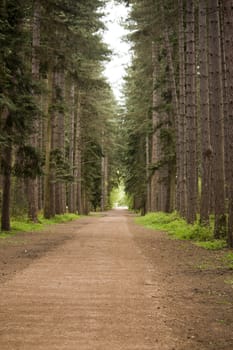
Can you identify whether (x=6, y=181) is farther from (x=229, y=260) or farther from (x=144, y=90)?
(x=144, y=90)

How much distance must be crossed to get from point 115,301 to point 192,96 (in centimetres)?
1325

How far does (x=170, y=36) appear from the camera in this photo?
1024 inches

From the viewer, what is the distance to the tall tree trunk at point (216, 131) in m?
13.7

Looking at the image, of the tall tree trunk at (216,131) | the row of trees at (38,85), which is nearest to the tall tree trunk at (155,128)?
the row of trees at (38,85)

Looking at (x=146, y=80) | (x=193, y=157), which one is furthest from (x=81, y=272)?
(x=146, y=80)

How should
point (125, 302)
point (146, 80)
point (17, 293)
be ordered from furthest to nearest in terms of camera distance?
point (146, 80), point (17, 293), point (125, 302)

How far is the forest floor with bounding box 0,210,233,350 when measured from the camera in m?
4.77

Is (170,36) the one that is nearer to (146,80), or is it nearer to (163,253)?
(146,80)

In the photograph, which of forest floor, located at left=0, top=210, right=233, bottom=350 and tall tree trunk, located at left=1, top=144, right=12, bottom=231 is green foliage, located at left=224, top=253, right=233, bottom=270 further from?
tall tree trunk, located at left=1, top=144, right=12, bottom=231

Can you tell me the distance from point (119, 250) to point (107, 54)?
17917 mm

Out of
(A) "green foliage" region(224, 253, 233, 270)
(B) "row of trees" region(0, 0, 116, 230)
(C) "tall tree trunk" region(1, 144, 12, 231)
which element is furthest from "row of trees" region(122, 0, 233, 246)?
(C) "tall tree trunk" region(1, 144, 12, 231)

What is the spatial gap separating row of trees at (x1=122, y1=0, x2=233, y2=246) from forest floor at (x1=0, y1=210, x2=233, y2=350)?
9.89 ft

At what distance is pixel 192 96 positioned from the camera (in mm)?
18516

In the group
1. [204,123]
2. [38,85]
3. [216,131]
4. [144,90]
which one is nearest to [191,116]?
[204,123]
